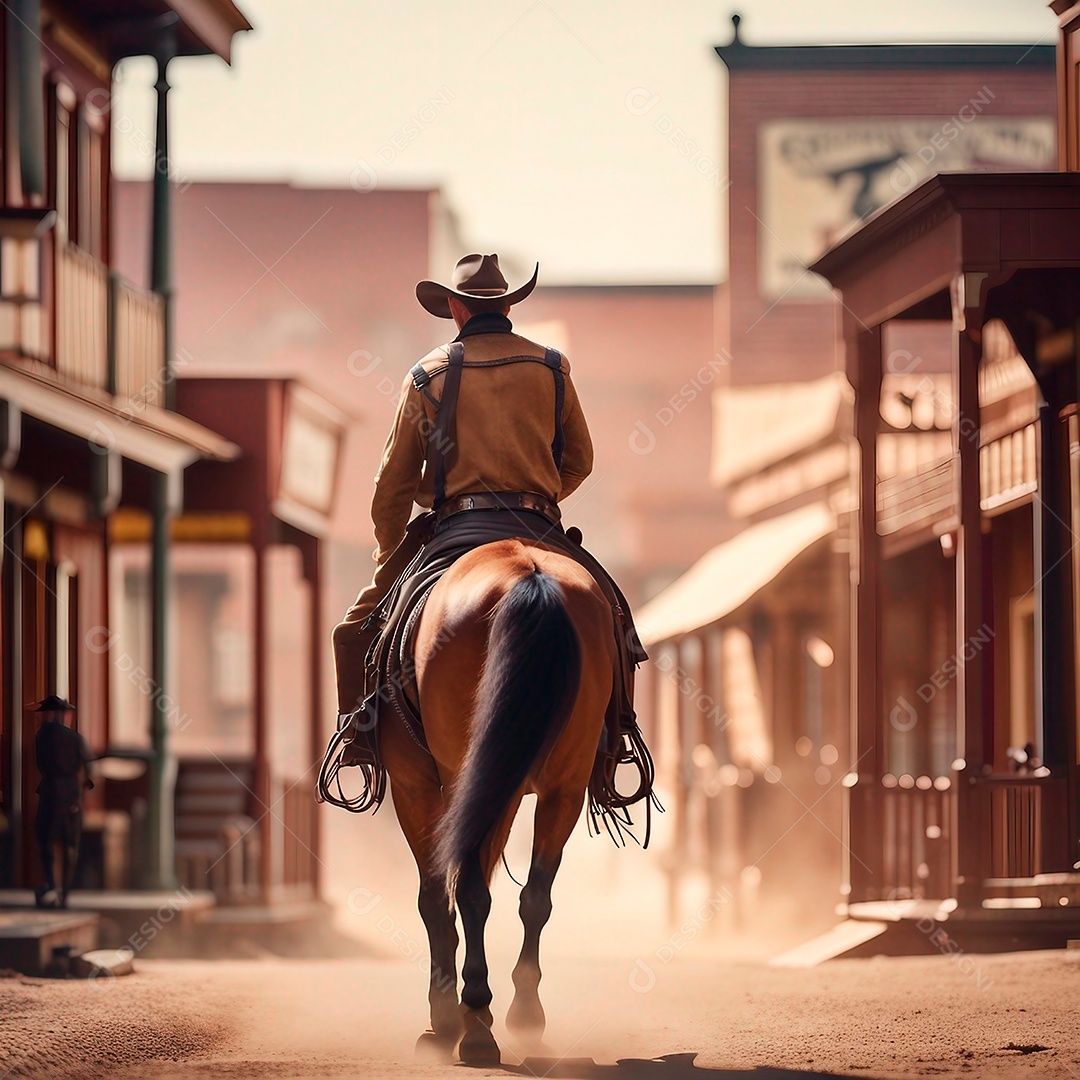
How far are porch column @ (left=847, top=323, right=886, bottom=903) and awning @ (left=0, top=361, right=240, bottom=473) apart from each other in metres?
5.15

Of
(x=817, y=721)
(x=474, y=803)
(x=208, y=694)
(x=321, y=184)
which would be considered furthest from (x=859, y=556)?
(x=321, y=184)

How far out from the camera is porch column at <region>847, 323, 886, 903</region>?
13.3 m

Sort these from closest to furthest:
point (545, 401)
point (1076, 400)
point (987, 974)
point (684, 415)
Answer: point (545, 401) < point (987, 974) < point (1076, 400) < point (684, 415)

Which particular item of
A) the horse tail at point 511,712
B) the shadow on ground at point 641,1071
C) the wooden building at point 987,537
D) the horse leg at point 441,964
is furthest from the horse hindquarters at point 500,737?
the wooden building at point 987,537

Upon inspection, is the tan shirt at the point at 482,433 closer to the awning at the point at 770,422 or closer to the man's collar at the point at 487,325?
the man's collar at the point at 487,325

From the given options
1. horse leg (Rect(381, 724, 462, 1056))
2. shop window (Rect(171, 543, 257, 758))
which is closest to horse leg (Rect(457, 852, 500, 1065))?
horse leg (Rect(381, 724, 462, 1056))

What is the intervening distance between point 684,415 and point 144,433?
80.7ft

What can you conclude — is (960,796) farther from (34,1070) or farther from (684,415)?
(684,415)

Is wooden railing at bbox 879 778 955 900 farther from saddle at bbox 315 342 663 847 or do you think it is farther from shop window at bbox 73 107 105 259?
shop window at bbox 73 107 105 259

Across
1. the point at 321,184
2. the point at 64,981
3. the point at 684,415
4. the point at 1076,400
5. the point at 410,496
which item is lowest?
the point at 64,981

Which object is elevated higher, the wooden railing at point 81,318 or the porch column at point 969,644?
the wooden railing at point 81,318

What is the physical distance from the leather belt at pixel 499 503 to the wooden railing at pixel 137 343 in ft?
26.7

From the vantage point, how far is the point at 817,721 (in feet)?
88.0

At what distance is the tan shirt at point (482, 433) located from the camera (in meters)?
7.41
